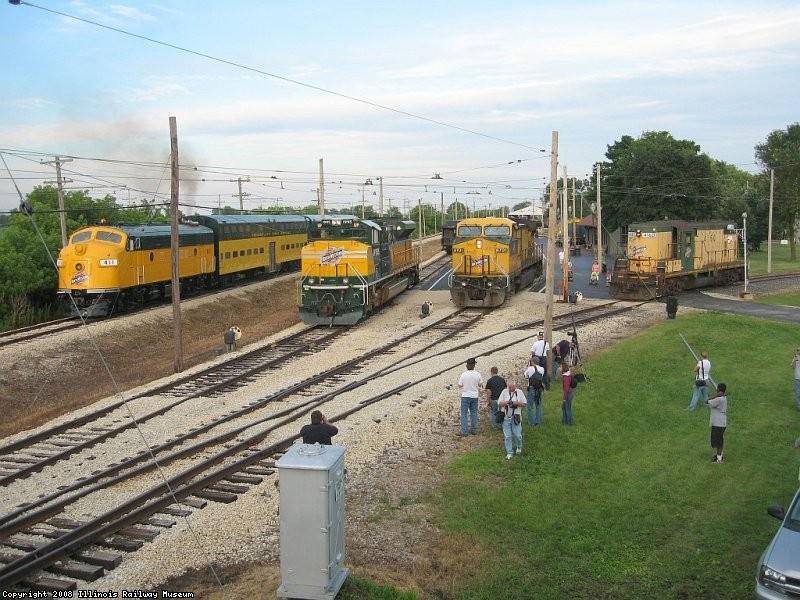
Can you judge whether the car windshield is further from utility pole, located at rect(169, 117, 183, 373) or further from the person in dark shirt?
utility pole, located at rect(169, 117, 183, 373)

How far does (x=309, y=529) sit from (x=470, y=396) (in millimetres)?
6700

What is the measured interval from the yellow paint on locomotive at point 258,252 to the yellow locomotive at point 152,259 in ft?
0.17

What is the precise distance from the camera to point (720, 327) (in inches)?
1025

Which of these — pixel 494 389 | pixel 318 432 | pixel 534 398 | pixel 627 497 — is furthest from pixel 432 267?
pixel 318 432

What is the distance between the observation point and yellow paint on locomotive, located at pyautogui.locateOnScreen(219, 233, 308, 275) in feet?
122

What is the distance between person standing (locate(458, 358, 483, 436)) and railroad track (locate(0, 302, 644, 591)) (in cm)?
236

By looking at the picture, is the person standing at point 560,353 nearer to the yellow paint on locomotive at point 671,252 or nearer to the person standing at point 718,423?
the person standing at point 718,423

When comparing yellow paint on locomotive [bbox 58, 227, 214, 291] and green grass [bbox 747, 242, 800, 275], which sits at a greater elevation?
yellow paint on locomotive [bbox 58, 227, 214, 291]

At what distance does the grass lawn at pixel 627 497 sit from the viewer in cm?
866

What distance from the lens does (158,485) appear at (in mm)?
10523

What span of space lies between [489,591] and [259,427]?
6.97 m

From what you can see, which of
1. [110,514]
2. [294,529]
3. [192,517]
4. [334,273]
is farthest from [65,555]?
[334,273]

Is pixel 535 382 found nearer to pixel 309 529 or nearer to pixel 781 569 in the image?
pixel 781 569

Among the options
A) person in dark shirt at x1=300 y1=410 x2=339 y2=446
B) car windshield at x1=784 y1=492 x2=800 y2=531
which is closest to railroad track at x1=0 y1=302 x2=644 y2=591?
person in dark shirt at x1=300 y1=410 x2=339 y2=446
